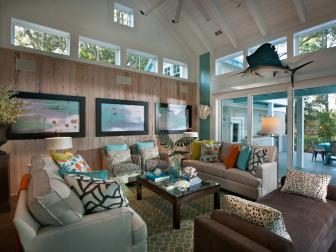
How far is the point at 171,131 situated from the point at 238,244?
4.51m

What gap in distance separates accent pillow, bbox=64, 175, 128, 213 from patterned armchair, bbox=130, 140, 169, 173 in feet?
8.19

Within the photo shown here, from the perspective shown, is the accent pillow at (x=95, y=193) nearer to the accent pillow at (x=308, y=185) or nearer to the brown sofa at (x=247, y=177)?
the accent pillow at (x=308, y=185)

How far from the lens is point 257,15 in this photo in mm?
4211

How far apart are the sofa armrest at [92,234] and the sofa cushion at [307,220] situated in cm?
133

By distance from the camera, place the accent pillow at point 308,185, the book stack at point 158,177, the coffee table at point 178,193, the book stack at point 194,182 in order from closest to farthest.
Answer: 1. the accent pillow at point 308,185
2. the coffee table at point 178,193
3. the book stack at point 194,182
4. the book stack at point 158,177

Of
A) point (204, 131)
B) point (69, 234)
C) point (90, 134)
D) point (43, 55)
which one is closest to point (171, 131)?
point (204, 131)

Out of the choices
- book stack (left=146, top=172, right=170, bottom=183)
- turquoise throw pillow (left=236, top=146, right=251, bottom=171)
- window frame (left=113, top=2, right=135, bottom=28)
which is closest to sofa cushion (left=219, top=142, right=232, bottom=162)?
turquoise throw pillow (left=236, top=146, right=251, bottom=171)

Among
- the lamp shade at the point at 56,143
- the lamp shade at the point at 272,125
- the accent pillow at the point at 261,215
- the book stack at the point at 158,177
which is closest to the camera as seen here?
the accent pillow at the point at 261,215

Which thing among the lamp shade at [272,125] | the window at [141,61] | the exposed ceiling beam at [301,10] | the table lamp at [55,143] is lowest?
the table lamp at [55,143]

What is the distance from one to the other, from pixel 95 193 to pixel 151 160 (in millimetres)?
2897

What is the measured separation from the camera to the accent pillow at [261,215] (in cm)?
125

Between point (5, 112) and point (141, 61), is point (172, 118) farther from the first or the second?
point (5, 112)

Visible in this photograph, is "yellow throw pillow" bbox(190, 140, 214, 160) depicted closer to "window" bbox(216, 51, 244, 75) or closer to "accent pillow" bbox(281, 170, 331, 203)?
"accent pillow" bbox(281, 170, 331, 203)

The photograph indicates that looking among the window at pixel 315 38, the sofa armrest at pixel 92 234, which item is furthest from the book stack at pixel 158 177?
the window at pixel 315 38
